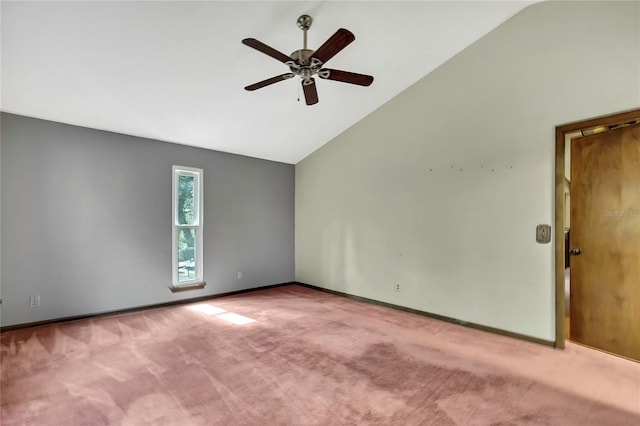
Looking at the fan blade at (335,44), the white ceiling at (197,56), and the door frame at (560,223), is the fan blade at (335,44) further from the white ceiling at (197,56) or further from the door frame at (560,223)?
the door frame at (560,223)

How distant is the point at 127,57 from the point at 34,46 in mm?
663

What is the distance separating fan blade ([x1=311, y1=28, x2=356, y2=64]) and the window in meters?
3.10

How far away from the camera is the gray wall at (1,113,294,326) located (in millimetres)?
3389

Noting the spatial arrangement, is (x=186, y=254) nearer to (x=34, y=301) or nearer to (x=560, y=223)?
(x=34, y=301)

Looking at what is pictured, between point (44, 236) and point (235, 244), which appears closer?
point (44, 236)

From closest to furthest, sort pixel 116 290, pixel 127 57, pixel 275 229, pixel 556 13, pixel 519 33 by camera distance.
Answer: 1. pixel 127 57
2. pixel 556 13
3. pixel 519 33
4. pixel 116 290
5. pixel 275 229

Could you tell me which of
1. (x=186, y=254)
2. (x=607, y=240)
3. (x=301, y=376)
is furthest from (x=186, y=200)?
(x=607, y=240)

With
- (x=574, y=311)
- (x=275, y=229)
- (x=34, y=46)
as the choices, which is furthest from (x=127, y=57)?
(x=574, y=311)

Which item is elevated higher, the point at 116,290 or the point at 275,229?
the point at 275,229

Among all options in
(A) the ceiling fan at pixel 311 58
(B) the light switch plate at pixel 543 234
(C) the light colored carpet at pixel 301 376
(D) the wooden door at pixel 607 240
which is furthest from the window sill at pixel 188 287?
(D) the wooden door at pixel 607 240

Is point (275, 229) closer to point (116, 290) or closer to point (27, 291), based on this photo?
point (116, 290)

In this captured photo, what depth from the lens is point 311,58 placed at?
7.90 feet

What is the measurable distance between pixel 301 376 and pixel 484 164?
9.67 feet

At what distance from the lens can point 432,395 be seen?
2.15 metres
